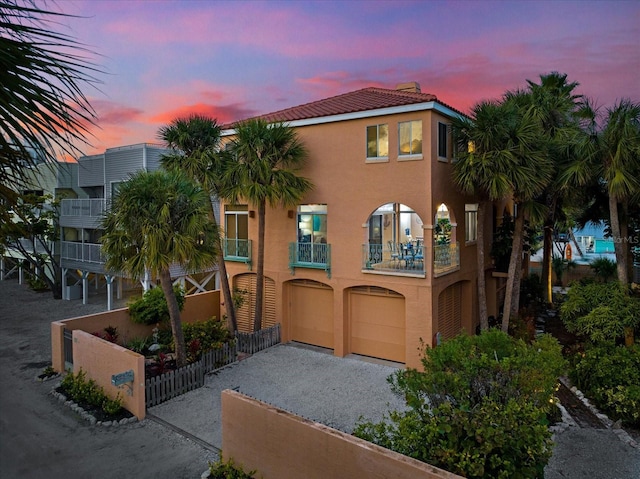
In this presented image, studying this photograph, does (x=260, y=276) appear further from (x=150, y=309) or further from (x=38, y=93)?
(x=38, y=93)

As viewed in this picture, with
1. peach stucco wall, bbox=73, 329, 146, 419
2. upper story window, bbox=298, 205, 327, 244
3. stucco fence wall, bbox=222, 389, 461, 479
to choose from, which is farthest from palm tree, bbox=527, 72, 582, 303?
peach stucco wall, bbox=73, 329, 146, 419

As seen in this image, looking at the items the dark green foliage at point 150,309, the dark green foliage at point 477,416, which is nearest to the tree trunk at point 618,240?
the dark green foliage at point 477,416

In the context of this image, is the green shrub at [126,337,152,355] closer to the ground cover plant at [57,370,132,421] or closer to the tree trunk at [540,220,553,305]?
the ground cover plant at [57,370,132,421]

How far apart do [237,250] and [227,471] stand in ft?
36.5

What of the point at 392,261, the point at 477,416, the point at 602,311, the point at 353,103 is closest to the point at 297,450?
the point at 477,416

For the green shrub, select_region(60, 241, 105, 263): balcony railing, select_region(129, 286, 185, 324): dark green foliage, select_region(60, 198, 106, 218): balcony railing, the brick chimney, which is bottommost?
the green shrub

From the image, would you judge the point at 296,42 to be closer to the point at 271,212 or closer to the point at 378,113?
the point at 378,113

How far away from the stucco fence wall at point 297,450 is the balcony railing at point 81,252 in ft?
56.7

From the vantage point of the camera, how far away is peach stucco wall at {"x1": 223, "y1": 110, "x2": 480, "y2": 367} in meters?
14.2

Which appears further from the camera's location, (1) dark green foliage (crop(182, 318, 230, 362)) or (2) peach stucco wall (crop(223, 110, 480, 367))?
(1) dark green foliage (crop(182, 318, 230, 362))

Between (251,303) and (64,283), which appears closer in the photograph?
(251,303)

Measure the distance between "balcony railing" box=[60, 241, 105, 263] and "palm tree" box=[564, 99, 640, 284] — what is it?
22.3 meters

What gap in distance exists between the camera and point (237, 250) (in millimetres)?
18594

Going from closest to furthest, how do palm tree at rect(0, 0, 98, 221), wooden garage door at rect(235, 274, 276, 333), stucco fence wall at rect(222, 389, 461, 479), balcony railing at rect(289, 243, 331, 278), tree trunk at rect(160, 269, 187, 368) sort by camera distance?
1. palm tree at rect(0, 0, 98, 221)
2. stucco fence wall at rect(222, 389, 461, 479)
3. tree trunk at rect(160, 269, 187, 368)
4. balcony railing at rect(289, 243, 331, 278)
5. wooden garage door at rect(235, 274, 276, 333)
